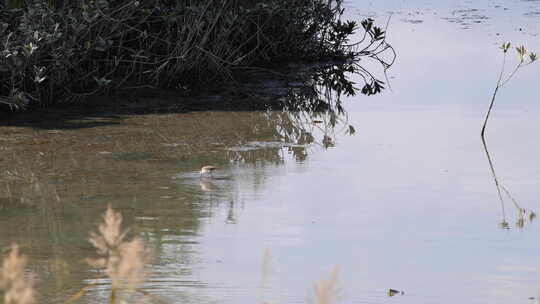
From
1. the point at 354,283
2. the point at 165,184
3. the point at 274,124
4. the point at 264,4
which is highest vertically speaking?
the point at 264,4

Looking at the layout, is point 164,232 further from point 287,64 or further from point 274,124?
point 287,64

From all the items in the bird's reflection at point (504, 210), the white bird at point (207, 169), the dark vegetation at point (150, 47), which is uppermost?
the dark vegetation at point (150, 47)

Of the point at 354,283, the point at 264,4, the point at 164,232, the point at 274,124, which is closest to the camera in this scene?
the point at 354,283

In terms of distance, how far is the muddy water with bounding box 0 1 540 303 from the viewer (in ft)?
15.8

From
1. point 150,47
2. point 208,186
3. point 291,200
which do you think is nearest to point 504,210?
point 291,200

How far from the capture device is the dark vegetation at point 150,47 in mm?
9414

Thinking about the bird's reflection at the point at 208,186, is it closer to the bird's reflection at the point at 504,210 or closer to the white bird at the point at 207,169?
the white bird at the point at 207,169

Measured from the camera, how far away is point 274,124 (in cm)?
937

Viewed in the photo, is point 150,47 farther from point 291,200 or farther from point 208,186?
point 291,200

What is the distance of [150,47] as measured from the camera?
10.3 m

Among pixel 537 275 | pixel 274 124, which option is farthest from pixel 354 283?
pixel 274 124

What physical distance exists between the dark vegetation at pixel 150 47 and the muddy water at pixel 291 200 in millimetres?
691

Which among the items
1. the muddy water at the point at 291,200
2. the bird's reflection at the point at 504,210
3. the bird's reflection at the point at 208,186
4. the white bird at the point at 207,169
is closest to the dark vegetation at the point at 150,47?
the muddy water at the point at 291,200

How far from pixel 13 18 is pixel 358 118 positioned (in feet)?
11.1
